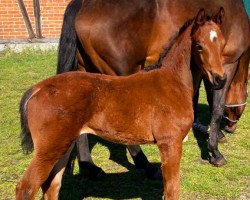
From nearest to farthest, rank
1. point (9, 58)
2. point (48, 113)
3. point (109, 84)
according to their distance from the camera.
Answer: point (48, 113)
point (109, 84)
point (9, 58)

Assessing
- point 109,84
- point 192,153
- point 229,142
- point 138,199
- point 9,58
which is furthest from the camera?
point 9,58

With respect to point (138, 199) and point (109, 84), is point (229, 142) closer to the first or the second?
point (138, 199)

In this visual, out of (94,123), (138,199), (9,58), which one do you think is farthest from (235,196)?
(9,58)

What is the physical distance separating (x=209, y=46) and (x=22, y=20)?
27.6 feet

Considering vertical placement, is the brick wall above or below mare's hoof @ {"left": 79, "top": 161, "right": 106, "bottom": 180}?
below

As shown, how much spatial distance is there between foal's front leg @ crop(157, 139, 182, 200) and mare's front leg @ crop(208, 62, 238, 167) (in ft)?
5.01

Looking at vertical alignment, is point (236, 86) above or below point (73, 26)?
below

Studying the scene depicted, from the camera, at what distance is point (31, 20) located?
33.9 ft

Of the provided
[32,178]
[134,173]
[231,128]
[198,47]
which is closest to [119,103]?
[198,47]

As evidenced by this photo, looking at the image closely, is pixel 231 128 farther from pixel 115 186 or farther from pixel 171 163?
pixel 171 163

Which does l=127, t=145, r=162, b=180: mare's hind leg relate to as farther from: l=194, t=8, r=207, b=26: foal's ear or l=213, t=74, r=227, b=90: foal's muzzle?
l=194, t=8, r=207, b=26: foal's ear

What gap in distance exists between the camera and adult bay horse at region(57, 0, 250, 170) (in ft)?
12.7

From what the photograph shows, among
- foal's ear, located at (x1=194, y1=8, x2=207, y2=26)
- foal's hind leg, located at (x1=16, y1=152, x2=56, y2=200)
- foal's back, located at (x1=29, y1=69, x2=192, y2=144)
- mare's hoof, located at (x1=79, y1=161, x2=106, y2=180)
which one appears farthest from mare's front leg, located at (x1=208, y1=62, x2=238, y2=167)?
foal's hind leg, located at (x1=16, y1=152, x2=56, y2=200)

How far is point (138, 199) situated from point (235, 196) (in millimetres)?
942
